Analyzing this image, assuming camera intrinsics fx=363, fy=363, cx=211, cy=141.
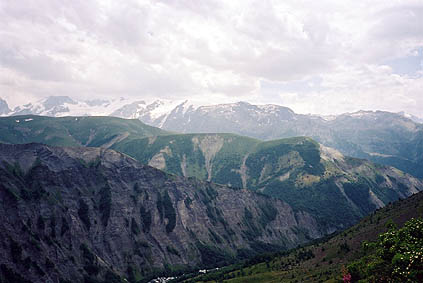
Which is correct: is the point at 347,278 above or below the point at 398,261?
below

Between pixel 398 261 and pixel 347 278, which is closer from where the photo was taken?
pixel 398 261

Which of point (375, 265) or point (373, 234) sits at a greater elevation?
point (375, 265)

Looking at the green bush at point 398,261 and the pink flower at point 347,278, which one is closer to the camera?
the green bush at point 398,261

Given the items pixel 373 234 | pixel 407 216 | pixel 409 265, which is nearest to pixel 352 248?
pixel 373 234

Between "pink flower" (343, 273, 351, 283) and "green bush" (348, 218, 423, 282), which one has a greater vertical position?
"green bush" (348, 218, 423, 282)

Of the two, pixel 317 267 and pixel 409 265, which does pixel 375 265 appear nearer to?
pixel 409 265

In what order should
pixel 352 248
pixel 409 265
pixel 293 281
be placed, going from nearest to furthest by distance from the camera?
1. pixel 409 265
2. pixel 293 281
3. pixel 352 248

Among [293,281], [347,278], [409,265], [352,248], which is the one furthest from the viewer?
[352,248]

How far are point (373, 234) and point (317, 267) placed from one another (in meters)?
35.5

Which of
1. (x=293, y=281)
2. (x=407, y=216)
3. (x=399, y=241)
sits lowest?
(x=293, y=281)

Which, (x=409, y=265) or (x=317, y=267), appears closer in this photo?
(x=409, y=265)

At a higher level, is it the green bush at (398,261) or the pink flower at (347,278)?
the green bush at (398,261)

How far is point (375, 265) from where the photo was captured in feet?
380

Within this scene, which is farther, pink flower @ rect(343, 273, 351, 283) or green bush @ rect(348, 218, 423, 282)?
pink flower @ rect(343, 273, 351, 283)
